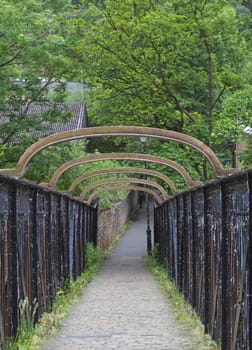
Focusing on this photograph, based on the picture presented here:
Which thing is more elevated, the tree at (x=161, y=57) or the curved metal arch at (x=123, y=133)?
the tree at (x=161, y=57)

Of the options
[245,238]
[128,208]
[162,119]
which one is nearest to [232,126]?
[162,119]

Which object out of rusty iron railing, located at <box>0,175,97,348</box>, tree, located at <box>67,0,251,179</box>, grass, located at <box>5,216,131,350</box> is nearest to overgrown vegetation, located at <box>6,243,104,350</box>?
grass, located at <box>5,216,131,350</box>

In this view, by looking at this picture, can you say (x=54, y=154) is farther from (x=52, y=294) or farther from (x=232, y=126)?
(x=52, y=294)

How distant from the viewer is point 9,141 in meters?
22.6

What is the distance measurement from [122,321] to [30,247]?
104 inches

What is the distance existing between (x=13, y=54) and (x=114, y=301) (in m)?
8.93

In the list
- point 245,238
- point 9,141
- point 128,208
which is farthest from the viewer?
point 128,208

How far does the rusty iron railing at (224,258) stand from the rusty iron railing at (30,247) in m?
1.96

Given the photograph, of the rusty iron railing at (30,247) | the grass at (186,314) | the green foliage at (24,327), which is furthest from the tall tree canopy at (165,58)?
the green foliage at (24,327)

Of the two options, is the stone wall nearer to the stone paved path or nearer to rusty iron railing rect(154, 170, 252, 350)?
the stone paved path

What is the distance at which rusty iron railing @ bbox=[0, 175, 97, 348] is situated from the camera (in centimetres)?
720

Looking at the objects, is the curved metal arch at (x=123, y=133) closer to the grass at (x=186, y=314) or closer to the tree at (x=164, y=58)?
the grass at (x=186, y=314)

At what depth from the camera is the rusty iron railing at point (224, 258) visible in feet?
19.8

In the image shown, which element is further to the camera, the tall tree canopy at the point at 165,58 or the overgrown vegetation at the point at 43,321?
the tall tree canopy at the point at 165,58
